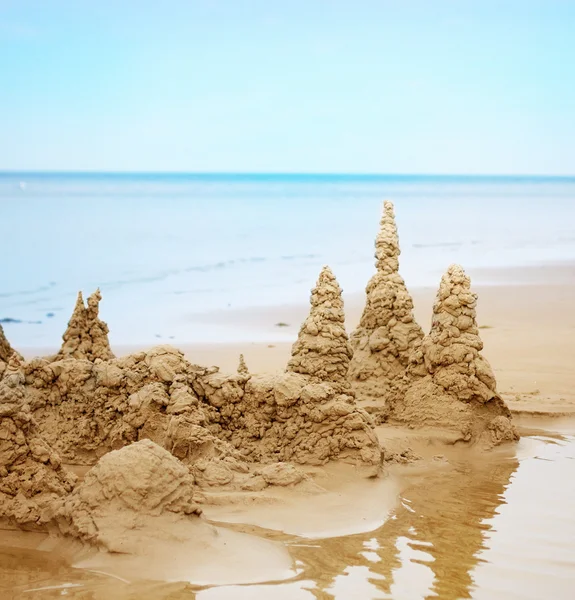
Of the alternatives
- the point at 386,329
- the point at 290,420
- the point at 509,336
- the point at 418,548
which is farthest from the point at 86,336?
the point at 509,336

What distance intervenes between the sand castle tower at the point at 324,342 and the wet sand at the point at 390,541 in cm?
68

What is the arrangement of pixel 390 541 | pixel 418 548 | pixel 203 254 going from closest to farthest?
1. pixel 418 548
2. pixel 390 541
3. pixel 203 254

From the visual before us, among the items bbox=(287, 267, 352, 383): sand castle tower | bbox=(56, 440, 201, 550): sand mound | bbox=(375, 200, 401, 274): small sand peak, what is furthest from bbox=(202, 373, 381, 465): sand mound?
bbox=(375, 200, 401, 274): small sand peak

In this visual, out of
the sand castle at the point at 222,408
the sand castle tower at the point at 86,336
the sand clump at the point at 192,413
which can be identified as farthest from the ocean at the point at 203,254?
the sand clump at the point at 192,413

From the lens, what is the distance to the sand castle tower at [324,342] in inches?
291

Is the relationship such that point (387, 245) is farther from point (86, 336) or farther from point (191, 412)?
point (191, 412)

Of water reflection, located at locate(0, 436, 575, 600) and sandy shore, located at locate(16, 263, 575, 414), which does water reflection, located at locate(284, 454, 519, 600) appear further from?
sandy shore, located at locate(16, 263, 575, 414)

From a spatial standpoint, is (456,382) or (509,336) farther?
(509,336)

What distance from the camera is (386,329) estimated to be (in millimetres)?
8820

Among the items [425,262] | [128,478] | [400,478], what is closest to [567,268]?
[425,262]

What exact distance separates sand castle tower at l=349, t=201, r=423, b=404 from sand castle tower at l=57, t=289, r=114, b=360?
212cm

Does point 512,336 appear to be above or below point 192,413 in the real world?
below

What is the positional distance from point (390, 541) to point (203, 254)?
28.0 m

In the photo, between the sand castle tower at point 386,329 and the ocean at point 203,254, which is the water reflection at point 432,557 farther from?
the ocean at point 203,254
